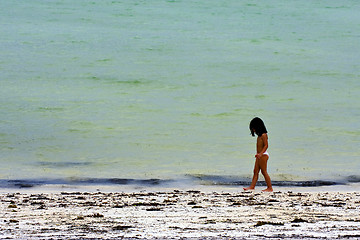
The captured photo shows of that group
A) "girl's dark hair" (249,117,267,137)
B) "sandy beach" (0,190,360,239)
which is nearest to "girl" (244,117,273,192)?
"girl's dark hair" (249,117,267,137)

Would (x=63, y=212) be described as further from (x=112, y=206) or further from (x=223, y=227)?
(x=223, y=227)

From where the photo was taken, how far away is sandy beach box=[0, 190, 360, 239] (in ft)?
18.5

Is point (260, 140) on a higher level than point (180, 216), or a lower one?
higher

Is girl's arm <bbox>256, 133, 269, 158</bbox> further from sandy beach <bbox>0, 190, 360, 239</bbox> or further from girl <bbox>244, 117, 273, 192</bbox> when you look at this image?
sandy beach <bbox>0, 190, 360, 239</bbox>

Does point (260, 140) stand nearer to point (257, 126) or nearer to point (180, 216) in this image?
point (257, 126)

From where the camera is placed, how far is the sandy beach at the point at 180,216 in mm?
5633

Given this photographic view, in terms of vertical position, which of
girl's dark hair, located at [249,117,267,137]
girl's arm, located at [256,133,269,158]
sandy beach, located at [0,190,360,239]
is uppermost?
girl's dark hair, located at [249,117,267,137]

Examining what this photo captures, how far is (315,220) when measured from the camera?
642cm

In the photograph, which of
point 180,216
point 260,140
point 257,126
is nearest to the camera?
point 180,216

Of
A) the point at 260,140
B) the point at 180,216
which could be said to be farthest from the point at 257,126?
the point at 180,216

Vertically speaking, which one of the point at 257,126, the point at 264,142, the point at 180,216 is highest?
the point at 257,126

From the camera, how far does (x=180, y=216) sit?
22.4 feet

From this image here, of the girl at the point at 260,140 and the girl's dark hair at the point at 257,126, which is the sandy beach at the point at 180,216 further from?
the girl's dark hair at the point at 257,126

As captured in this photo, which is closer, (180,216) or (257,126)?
(180,216)
